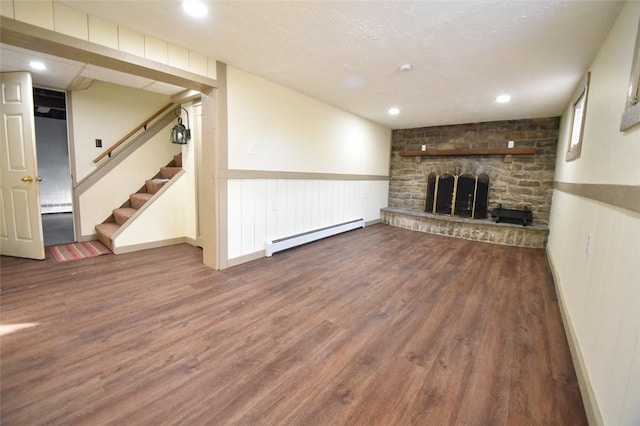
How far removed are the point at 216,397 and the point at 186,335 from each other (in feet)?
2.16

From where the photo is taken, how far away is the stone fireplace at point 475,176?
4953mm

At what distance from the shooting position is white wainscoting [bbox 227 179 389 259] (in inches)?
132

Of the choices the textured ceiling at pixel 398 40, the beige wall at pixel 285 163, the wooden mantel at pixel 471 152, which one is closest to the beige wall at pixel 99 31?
the textured ceiling at pixel 398 40

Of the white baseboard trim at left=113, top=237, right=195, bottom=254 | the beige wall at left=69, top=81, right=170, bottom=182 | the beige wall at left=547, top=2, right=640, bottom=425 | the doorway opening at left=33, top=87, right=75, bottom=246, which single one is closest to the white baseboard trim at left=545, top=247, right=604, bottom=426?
the beige wall at left=547, top=2, right=640, bottom=425

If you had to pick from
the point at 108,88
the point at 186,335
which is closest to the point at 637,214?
the point at 186,335

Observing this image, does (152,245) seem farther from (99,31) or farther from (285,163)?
(99,31)

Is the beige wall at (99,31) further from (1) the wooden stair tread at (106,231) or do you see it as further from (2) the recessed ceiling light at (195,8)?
(1) the wooden stair tread at (106,231)

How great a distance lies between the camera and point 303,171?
423 centimetres

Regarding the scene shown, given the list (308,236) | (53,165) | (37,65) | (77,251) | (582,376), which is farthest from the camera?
(53,165)

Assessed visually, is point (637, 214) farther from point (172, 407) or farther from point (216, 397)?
point (172, 407)

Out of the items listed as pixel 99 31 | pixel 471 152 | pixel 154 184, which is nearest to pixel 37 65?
pixel 99 31

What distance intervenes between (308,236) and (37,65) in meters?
3.79

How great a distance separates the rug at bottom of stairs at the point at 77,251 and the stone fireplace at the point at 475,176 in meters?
5.26

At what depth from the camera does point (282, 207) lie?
3.98 meters
